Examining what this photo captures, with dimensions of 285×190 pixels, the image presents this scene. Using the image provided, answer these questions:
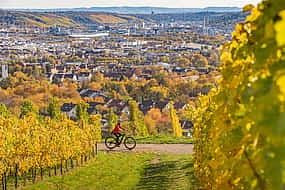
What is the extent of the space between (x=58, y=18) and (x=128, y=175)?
471 feet

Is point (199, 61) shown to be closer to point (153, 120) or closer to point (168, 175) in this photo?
point (153, 120)

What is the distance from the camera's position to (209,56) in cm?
9012

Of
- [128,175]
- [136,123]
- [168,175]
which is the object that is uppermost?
[168,175]

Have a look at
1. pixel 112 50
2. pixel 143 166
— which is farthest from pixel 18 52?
pixel 143 166

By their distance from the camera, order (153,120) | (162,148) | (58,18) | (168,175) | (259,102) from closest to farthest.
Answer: (259,102), (168,175), (162,148), (153,120), (58,18)

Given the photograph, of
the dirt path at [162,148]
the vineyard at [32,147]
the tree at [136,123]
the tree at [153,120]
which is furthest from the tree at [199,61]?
the vineyard at [32,147]

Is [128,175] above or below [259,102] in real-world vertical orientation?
below

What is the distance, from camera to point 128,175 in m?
12.6

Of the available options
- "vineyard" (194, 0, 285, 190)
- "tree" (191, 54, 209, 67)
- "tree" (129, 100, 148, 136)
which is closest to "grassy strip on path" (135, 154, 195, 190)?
"vineyard" (194, 0, 285, 190)

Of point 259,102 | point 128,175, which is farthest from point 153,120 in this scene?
point 259,102

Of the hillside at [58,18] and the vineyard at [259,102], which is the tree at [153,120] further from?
the hillside at [58,18]

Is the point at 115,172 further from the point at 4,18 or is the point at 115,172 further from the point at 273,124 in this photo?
the point at 4,18

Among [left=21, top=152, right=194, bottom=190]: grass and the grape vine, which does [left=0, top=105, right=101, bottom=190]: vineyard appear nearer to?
the grape vine

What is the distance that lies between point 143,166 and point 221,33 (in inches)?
4221
